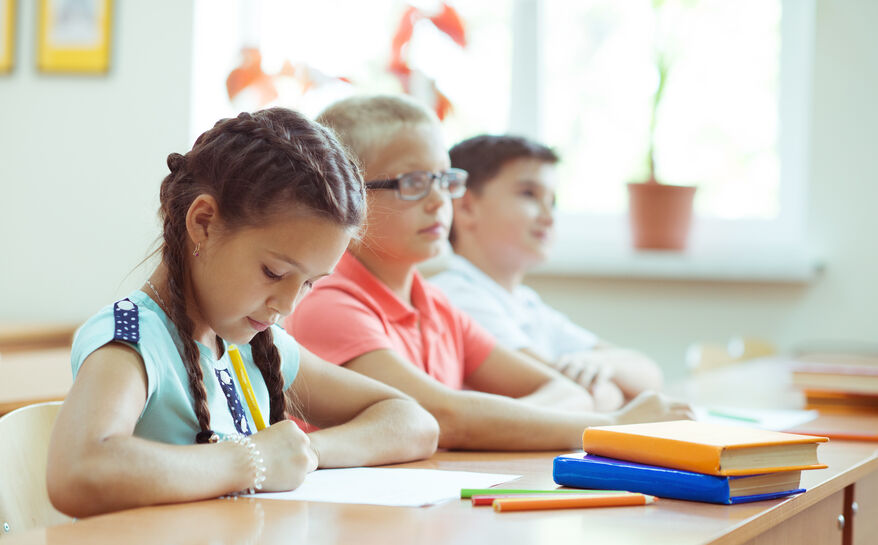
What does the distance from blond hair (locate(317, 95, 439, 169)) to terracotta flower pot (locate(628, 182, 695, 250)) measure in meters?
1.89

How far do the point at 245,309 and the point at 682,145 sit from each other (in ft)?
8.99

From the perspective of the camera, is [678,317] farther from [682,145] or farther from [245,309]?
[245,309]

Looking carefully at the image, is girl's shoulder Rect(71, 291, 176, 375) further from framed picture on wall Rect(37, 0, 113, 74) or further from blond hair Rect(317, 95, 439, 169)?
framed picture on wall Rect(37, 0, 113, 74)

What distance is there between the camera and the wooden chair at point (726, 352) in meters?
2.93

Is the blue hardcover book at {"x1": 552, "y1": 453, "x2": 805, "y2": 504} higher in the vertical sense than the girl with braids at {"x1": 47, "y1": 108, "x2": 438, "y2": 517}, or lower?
lower

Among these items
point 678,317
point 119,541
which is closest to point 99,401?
point 119,541

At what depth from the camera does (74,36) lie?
392 cm

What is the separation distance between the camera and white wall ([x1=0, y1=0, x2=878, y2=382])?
3236 millimetres

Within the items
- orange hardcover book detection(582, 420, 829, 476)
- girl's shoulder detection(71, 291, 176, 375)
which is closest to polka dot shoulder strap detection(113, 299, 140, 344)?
girl's shoulder detection(71, 291, 176, 375)

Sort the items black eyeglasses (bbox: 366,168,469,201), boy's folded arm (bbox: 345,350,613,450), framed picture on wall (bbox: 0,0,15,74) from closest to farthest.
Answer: boy's folded arm (bbox: 345,350,613,450), black eyeglasses (bbox: 366,168,469,201), framed picture on wall (bbox: 0,0,15,74)

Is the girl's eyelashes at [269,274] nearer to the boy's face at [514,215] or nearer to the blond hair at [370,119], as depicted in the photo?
the blond hair at [370,119]

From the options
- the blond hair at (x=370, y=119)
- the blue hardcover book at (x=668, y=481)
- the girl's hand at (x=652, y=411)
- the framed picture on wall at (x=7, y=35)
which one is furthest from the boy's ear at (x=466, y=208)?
the framed picture on wall at (x=7, y=35)

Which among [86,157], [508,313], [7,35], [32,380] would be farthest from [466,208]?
[7,35]

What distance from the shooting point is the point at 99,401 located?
90 cm
